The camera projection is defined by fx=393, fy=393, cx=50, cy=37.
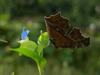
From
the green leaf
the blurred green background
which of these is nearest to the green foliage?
the green leaf

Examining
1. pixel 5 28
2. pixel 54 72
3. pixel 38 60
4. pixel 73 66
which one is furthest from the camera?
pixel 5 28

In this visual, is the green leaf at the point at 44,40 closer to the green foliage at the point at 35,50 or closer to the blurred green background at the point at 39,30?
the green foliage at the point at 35,50

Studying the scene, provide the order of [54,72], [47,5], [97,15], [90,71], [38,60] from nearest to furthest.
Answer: [38,60] < [54,72] < [90,71] < [97,15] < [47,5]

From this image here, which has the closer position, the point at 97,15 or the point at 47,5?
the point at 97,15

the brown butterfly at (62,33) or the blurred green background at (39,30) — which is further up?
the brown butterfly at (62,33)

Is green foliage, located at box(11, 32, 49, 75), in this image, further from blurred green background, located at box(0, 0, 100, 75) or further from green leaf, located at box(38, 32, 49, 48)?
blurred green background, located at box(0, 0, 100, 75)

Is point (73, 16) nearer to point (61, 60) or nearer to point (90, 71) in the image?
point (61, 60)

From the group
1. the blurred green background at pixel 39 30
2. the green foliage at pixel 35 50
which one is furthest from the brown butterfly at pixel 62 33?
the blurred green background at pixel 39 30

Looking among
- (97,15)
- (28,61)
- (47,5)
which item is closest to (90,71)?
(28,61)

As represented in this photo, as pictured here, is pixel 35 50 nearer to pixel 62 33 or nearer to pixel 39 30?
pixel 62 33
